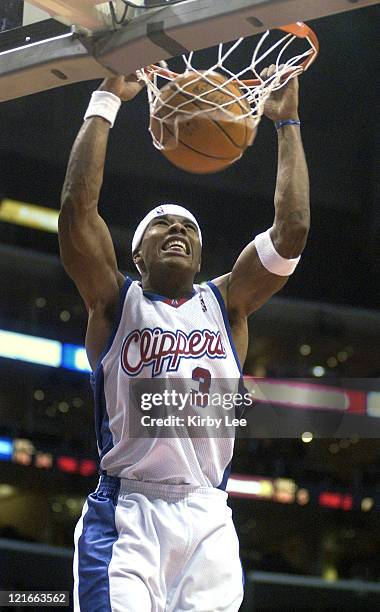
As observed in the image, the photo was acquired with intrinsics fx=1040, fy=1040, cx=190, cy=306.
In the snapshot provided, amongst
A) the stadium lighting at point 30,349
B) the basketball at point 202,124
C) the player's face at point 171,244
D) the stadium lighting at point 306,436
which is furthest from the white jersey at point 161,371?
the stadium lighting at point 306,436

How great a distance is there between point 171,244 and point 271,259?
0.33 metres

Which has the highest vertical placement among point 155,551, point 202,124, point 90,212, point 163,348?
point 202,124

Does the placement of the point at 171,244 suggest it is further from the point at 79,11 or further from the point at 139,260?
the point at 79,11

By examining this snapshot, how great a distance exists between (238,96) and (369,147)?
5.09 metres

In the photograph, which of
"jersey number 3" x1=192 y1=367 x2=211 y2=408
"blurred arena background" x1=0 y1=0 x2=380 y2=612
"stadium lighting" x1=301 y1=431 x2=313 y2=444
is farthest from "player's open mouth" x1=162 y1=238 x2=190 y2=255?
"stadium lighting" x1=301 y1=431 x2=313 y2=444

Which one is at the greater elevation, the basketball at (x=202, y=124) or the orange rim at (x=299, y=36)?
the orange rim at (x=299, y=36)

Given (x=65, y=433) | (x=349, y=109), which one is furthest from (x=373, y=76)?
(x=65, y=433)

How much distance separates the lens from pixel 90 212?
319cm

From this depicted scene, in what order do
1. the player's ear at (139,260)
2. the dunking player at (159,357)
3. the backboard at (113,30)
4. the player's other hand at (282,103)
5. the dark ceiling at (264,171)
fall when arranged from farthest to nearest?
the dark ceiling at (264,171)
the player's ear at (139,260)
the player's other hand at (282,103)
the dunking player at (159,357)
the backboard at (113,30)

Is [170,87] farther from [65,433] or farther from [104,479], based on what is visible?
[65,433]

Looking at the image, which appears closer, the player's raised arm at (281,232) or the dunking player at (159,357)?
the dunking player at (159,357)

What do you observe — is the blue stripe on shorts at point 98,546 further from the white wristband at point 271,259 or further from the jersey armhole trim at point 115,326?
the white wristband at point 271,259

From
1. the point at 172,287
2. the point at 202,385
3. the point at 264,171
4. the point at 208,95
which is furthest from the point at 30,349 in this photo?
the point at 208,95

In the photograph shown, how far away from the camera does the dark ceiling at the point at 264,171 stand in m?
7.71
